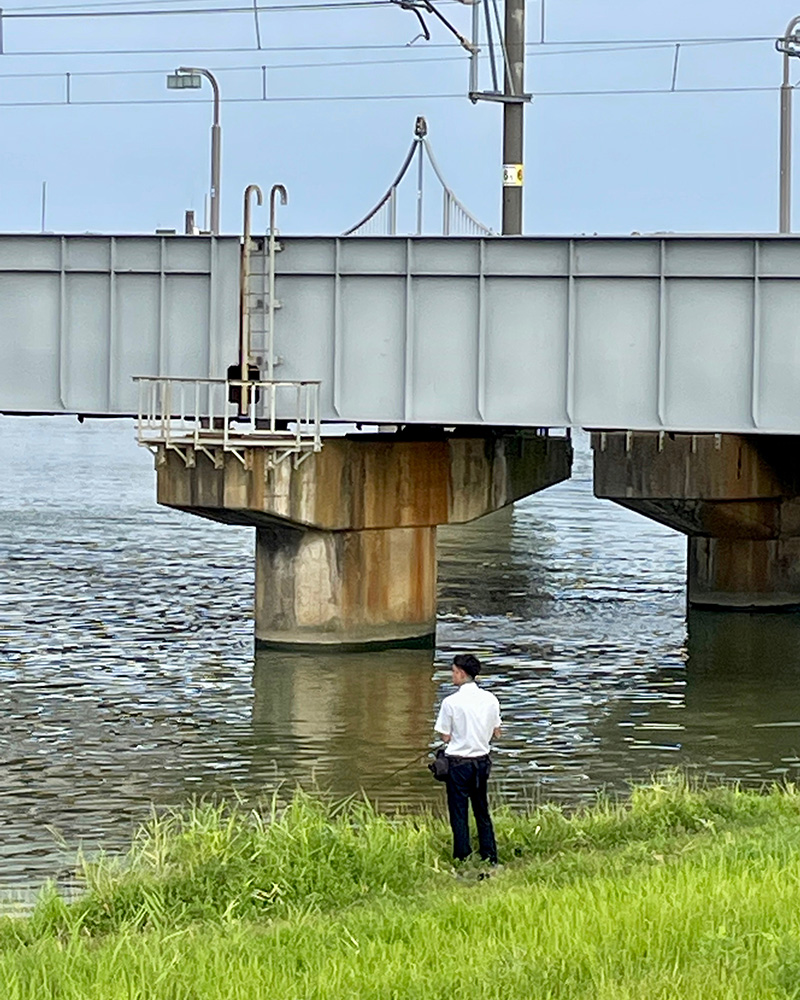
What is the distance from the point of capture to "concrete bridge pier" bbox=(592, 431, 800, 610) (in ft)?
122

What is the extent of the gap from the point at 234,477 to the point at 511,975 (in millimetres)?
21076

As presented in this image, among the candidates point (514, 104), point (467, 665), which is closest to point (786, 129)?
point (514, 104)

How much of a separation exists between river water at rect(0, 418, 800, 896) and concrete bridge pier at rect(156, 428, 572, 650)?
793 mm

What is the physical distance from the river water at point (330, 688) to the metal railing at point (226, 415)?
3518 millimetres

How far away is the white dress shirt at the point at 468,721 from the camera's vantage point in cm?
1484

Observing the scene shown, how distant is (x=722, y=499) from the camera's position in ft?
123

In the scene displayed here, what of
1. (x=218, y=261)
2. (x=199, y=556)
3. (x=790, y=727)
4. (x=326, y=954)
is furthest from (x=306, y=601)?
(x=326, y=954)

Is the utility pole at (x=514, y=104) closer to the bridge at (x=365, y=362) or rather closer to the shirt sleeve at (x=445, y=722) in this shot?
the bridge at (x=365, y=362)

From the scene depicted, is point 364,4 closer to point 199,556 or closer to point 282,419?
point 282,419

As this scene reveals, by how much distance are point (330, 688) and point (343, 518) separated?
147 inches

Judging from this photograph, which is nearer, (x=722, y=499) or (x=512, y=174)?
(x=512, y=174)

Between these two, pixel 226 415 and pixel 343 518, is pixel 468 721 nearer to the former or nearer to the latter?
pixel 226 415

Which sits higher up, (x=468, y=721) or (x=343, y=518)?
(x=343, y=518)

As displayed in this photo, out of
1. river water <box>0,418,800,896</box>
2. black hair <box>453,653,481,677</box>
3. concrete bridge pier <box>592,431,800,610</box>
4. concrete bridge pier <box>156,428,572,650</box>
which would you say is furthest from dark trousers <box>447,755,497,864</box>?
concrete bridge pier <box>592,431,800,610</box>
